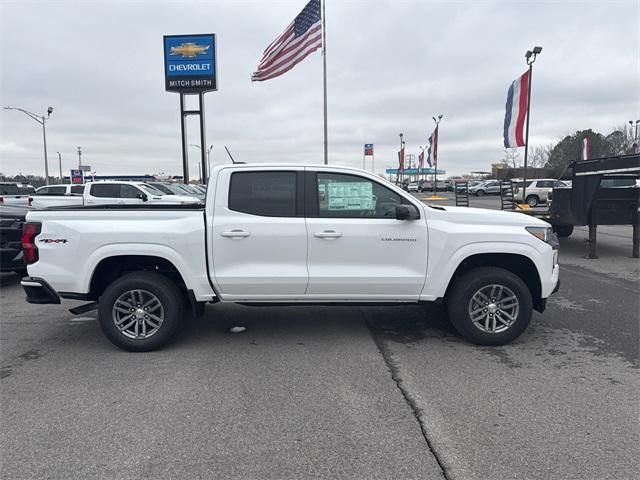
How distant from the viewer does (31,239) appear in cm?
476

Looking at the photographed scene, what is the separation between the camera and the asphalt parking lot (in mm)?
2930

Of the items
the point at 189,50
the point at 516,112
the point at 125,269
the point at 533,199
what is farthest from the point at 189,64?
the point at 533,199

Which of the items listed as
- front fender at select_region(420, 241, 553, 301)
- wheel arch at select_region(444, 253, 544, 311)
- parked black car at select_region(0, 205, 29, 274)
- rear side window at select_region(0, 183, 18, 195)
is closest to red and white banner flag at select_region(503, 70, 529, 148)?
Answer: wheel arch at select_region(444, 253, 544, 311)

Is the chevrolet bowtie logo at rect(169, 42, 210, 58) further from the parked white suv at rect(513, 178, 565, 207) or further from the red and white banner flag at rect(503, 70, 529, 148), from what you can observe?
the parked white suv at rect(513, 178, 565, 207)

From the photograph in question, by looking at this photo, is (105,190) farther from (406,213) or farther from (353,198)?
(406,213)

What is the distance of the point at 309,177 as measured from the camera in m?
4.96

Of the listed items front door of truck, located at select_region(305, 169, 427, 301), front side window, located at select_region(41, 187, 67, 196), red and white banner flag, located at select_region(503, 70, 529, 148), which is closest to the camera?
front door of truck, located at select_region(305, 169, 427, 301)

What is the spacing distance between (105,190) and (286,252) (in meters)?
14.6

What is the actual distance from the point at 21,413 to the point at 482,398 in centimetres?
352

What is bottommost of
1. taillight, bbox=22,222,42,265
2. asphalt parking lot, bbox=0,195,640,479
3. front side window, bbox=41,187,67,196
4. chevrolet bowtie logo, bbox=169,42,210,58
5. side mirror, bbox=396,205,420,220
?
asphalt parking lot, bbox=0,195,640,479

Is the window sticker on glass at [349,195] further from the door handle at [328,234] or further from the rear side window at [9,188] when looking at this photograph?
the rear side window at [9,188]

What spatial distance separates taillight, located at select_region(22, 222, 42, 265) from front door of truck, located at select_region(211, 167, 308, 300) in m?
1.76

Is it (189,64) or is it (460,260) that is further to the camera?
(189,64)

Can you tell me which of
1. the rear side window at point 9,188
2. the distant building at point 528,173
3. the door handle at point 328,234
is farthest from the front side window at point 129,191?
the distant building at point 528,173
